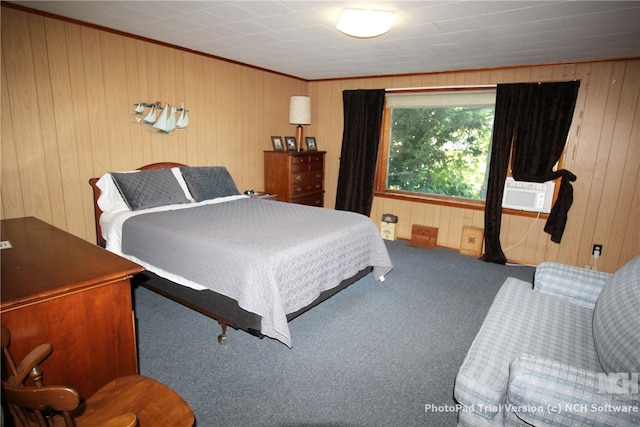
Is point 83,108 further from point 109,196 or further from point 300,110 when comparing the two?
point 300,110

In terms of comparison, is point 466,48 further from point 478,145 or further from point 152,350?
point 152,350

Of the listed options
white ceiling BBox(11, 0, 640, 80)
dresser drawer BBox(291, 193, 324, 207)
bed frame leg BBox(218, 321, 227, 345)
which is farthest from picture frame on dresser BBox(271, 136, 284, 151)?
bed frame leg BBox(218, 321, 227, 345)

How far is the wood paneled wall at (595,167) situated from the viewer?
3553 millimetres

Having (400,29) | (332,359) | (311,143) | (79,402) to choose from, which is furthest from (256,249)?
(311,143)

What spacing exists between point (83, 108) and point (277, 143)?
247 centimetres

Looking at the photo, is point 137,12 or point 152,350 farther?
point 137,12

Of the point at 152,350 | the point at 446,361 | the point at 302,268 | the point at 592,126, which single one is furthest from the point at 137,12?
the point at 592,126

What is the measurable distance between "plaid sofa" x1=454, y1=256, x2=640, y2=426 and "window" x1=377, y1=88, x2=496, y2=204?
2.58 m

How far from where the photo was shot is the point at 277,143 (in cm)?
509

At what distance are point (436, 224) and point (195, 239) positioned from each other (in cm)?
341

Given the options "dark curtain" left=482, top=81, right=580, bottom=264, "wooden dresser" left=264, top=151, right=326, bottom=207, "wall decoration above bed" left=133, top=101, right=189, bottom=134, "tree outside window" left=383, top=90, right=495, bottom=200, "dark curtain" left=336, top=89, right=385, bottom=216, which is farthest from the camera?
"dark curtain" left=336, top=89, right=385, bottom=216

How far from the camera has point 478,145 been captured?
14.8 feet

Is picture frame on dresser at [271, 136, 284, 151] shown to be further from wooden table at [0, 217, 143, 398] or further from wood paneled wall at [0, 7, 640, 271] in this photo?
wooden table at [0, 217, 143, 398]

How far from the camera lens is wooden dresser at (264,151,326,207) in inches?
189
